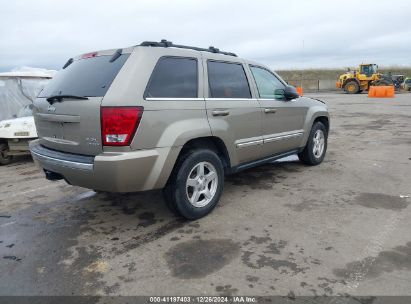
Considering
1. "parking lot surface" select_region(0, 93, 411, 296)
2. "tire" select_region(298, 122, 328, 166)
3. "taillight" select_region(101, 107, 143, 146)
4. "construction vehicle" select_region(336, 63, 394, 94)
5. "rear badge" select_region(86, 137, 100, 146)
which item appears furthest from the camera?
"construction vehicle" select_region(336, 63, 394, 94)

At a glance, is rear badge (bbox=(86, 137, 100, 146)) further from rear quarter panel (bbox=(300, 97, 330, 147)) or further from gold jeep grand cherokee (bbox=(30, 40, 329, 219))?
rear quarter panel (bbox=(300, 97, 330, 147))

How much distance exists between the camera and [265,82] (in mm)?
5031

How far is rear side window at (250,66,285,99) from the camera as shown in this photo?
485cm

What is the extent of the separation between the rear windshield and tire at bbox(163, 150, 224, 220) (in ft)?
3.48

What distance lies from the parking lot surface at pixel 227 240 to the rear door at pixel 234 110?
0.68 metres

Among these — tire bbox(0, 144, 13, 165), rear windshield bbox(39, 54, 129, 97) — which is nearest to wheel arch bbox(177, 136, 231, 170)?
rear windshield bbox(39, 54, 129, 97)

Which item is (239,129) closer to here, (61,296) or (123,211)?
(123,211)

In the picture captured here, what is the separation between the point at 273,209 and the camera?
422 cm

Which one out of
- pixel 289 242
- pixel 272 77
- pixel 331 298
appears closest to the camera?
pixel 331 298

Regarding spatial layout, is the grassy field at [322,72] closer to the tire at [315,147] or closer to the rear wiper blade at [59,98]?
the tire at [315,147]

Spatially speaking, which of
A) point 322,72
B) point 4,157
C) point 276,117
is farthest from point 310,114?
point 322,72

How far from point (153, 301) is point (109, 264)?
683 mm

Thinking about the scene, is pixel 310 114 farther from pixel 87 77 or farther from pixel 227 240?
pixel 87 77

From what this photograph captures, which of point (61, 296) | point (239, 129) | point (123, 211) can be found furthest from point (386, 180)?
point (61, 296)
